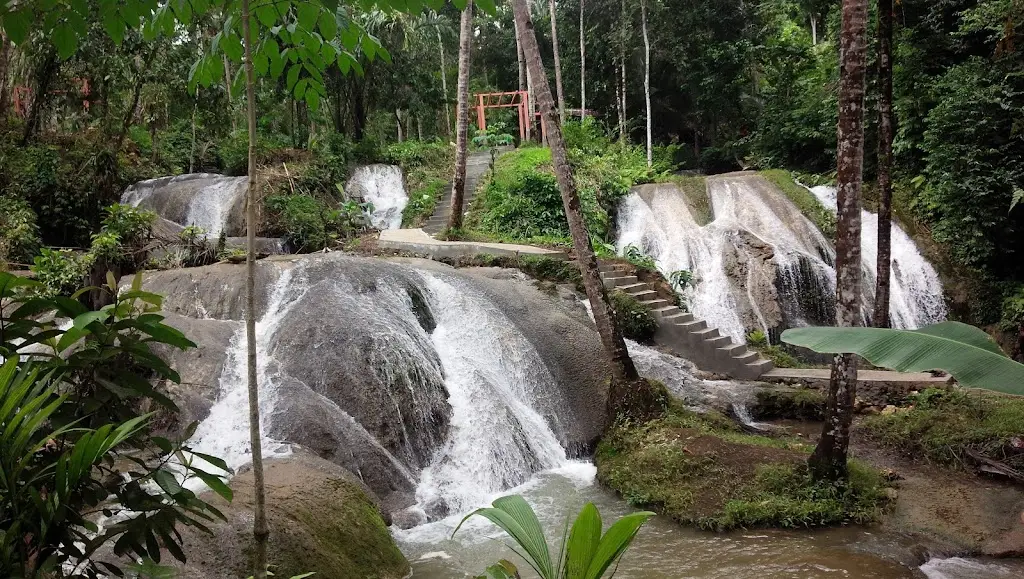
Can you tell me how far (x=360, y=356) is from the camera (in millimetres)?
7969

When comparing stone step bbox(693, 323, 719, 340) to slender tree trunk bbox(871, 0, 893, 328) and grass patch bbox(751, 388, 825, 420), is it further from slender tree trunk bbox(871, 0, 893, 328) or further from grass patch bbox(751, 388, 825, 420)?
slender tree trunk bbox(871, 0, 893, 328)

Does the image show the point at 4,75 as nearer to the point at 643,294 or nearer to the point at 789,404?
the point at 643,294

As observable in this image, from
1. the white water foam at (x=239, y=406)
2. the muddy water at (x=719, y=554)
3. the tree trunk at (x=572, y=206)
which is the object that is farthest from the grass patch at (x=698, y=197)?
the muddy water at (x=719, y=554)

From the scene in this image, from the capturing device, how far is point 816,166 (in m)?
20.0

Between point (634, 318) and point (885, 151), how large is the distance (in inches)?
182

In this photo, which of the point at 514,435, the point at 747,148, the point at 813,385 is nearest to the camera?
the point at 514,435

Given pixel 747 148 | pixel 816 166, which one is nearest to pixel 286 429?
pixel 816 166

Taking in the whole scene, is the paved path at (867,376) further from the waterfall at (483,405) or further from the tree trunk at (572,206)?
the waterfall at (483,405)

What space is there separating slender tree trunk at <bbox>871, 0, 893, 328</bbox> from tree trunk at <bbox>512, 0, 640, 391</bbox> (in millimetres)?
4681

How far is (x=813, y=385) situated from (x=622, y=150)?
1223 centimetres

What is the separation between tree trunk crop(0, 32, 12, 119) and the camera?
13.3m

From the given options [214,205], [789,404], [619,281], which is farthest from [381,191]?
[789,404]

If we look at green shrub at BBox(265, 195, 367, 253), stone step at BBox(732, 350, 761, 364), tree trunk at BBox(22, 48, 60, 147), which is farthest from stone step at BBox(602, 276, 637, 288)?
tree trunk at BBox(22, 48, 60, 147)

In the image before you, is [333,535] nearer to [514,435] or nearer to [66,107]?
[514,435]
